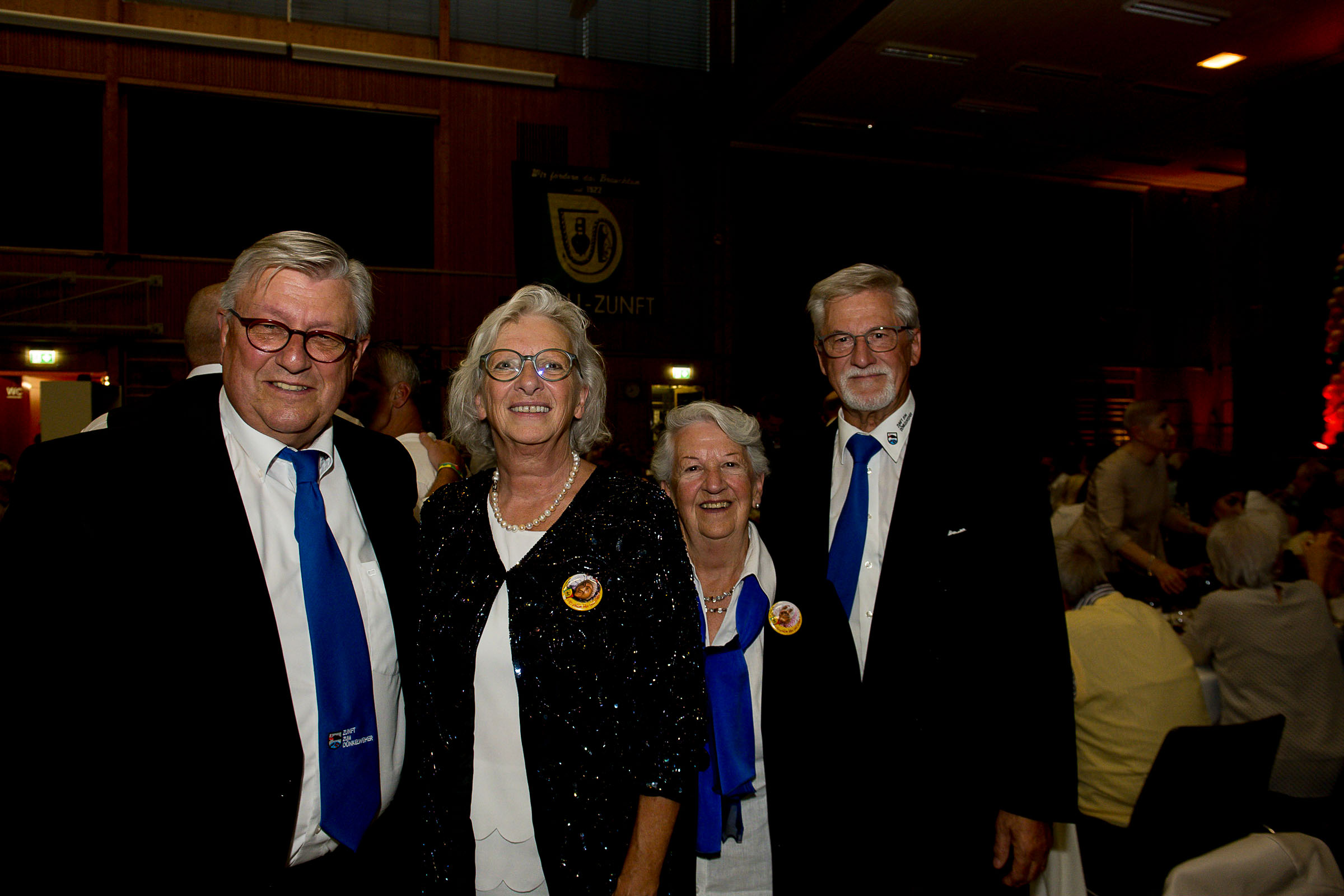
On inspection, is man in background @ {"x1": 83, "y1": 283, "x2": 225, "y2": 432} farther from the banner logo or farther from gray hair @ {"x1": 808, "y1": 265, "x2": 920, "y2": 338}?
the banner logo

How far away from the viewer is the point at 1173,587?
424cm

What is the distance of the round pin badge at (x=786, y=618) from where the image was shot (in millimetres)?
1852

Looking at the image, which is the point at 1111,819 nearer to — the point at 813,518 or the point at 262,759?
the point at 813,518

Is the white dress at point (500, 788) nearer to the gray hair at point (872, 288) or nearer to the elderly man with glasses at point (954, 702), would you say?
the elderly man with glasses at point (954, 702)

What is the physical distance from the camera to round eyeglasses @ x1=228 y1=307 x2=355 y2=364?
5.14 ft

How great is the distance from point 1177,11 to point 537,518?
9.64 meters

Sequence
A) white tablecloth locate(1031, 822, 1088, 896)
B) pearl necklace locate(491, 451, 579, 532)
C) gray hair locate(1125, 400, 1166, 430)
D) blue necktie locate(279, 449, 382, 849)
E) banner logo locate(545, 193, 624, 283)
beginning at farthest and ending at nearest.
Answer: banner logo locate(545, 193, 624, 283)
gray hair locate(1125, 400, 1166, 430)
white tablecloth locate(1031, 822, 1088, 896)
pearl necklace locate(491, 451, 579, 532)
blue necktie locate(279, 449, 382, 849)

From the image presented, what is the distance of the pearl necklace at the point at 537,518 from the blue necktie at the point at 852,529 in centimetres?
71

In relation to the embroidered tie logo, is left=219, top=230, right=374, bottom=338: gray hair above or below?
above

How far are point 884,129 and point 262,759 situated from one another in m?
12.1

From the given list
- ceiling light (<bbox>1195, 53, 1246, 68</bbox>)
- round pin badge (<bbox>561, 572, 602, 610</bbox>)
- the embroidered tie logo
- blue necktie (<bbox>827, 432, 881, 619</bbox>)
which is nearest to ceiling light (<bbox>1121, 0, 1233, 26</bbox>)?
ceiling light (<bbox>1195, 53, 1246, 68</bbox>)

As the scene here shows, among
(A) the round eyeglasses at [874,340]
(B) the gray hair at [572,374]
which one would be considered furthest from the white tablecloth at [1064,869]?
(B) the gray hair at [572,374]

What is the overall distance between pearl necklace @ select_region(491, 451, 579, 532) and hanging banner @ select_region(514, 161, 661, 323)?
8327mm

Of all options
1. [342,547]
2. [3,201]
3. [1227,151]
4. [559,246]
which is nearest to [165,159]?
[3,201]
